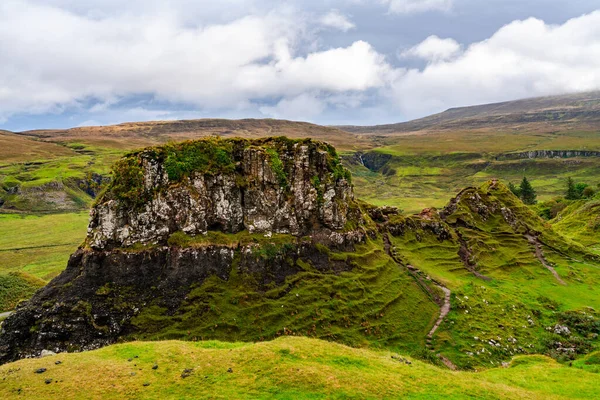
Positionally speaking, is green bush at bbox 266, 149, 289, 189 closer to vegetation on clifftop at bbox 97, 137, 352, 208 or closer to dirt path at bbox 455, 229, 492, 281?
vegetation on clifftop at bbox 97, 137, 352, 208

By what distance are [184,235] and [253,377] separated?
2713 cm

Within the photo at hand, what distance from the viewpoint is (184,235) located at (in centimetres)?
4506

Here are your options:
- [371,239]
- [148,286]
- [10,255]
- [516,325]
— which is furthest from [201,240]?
[10,255]

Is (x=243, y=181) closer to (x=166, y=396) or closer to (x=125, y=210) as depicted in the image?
(x=125, y=210)

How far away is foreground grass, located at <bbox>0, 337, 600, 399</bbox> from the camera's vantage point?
20.0 m

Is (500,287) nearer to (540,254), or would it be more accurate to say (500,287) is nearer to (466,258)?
(466,258)

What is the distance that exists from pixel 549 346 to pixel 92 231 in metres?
59.7

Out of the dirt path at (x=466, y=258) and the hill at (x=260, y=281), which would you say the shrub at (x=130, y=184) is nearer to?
the hill at (x=260, y=281)

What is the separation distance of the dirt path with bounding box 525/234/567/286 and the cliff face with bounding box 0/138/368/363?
42.8 m

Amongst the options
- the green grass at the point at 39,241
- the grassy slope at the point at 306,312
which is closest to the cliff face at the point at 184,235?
the grassy slope at the point at 306,312

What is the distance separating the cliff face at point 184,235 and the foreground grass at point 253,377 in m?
16.0

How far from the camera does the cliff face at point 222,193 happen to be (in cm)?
4428

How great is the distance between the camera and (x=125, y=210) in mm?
44188

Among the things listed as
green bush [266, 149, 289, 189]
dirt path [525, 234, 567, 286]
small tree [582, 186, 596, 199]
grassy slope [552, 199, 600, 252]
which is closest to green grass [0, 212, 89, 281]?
green bush [266, 149, 289, 189]
